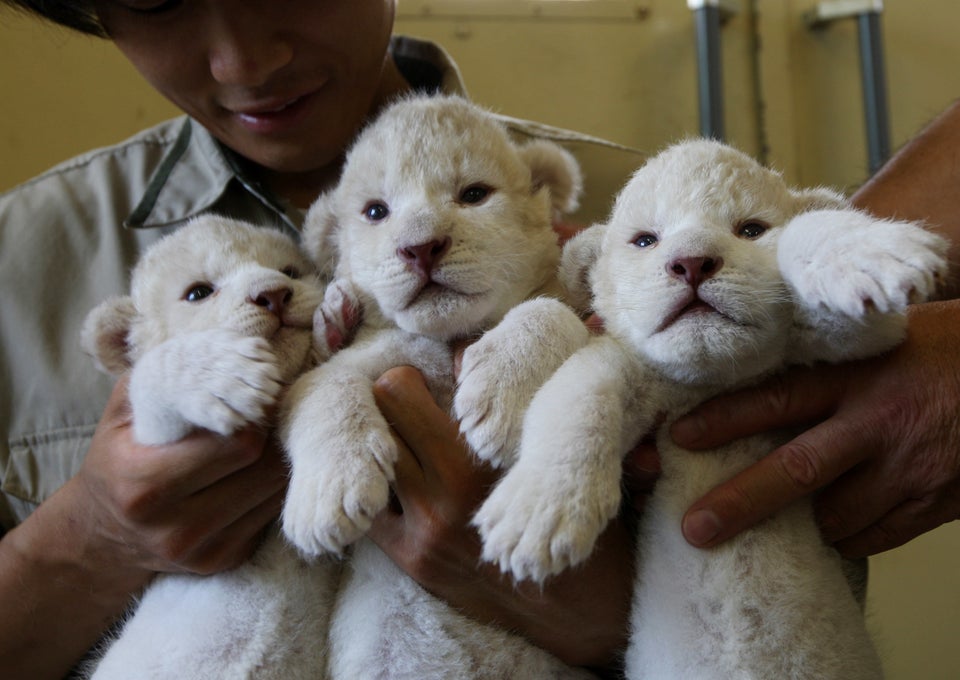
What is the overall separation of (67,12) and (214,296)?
2.38 ft

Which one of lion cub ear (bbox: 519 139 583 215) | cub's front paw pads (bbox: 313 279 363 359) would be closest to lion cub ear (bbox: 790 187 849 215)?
lion cub ear (bbox: 519 139 583 215)

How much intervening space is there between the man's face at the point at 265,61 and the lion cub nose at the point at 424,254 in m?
0.55

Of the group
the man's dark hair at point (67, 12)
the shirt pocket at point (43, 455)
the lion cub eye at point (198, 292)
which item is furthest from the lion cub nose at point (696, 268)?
the shirt pocket at point (43, 455)

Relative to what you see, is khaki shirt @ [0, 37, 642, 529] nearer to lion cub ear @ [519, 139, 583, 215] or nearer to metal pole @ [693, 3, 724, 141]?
lion cub ear @ [519, 139, 583, 215]

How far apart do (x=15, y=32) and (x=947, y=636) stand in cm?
394

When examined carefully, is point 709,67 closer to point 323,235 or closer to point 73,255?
point 323,235

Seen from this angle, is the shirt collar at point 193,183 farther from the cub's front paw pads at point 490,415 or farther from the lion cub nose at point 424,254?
the cub's front paw pads at point 490,415

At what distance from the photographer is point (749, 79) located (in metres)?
3.18

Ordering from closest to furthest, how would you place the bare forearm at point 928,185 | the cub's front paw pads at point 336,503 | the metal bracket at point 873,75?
the cub's front paw pads at point 336,503, the bare forearm at point 928,185, the metal bracket at point 873,75

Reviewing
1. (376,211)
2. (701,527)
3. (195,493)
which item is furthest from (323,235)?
(701,527)

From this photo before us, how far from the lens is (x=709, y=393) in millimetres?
1169

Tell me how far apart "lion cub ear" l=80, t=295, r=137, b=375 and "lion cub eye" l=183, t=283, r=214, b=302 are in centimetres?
15

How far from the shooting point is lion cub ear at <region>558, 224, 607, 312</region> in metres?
1.34

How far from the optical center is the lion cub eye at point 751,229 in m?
1.17
